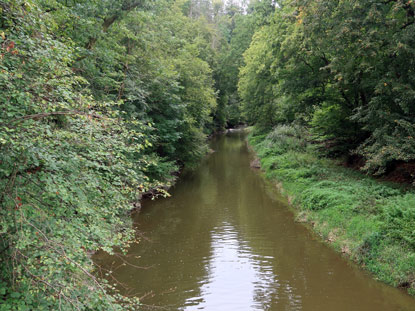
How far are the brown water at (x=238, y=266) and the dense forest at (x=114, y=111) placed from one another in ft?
3.98

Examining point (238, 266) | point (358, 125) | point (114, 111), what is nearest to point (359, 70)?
point (358, 125)

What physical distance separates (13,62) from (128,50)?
33.1 feet

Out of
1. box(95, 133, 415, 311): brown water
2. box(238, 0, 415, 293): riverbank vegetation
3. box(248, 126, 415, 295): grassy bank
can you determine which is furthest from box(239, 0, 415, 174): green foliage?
box(95, 133, 415, 311): brown water

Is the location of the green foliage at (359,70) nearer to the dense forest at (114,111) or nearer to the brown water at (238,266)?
the dense forest at (114,111)

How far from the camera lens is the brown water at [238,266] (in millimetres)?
7156

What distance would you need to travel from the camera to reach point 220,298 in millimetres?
7406

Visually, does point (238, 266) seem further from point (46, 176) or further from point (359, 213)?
point (46, 176)

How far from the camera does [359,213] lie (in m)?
10.0

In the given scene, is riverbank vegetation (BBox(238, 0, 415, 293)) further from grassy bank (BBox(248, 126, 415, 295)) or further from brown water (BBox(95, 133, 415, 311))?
brown water (BBox(95, 133, 415, 311))

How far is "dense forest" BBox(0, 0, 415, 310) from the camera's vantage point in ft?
13.0

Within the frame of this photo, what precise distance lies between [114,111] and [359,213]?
→ 8.46m

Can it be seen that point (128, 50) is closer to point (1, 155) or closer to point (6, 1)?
point (6, 1)

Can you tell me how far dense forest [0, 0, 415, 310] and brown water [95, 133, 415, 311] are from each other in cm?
121

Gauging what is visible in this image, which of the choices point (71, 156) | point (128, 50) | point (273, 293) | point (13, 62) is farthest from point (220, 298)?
point (128, 50)
